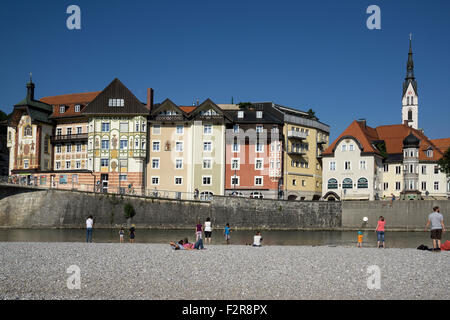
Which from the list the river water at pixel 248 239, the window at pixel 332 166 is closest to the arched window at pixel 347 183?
the window at pixel 332 166

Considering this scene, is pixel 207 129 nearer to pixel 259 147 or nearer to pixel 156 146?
pixel 156 146

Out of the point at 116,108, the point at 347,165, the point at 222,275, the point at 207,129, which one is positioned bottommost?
the point at 222,275

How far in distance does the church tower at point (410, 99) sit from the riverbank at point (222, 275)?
109001 millimetres

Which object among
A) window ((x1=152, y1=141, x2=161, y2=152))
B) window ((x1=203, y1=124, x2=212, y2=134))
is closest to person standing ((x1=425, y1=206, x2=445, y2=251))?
window ((x1=203, y1=124, x2=212, y2=134))

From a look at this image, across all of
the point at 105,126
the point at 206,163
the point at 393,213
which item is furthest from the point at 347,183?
the point at 105,126

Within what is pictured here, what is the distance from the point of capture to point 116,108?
255ft

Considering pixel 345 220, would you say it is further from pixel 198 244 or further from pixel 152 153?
pixel 198 244

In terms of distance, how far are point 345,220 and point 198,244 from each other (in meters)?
42.5

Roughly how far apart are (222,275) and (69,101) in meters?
70.2

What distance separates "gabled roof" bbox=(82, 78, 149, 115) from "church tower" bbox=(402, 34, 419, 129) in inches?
3029

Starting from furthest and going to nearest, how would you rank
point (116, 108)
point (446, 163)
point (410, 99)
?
point (410, 99)
point (116, 108)
point (446, 163)
